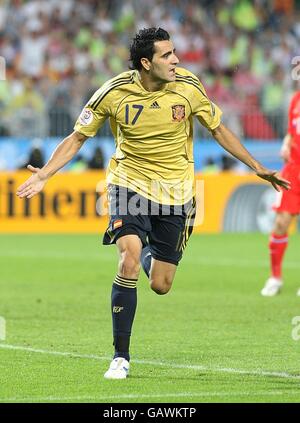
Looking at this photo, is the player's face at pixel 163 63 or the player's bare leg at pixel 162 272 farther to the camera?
the player's bare leg at pixel 162 272

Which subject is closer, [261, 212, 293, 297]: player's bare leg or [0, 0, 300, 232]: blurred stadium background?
[261, 212, 293, 297]: player's bare leg

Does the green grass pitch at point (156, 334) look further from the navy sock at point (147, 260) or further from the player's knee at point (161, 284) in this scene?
the navy sock at point (147, 260)

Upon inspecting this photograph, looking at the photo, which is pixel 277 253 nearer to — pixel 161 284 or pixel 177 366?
pixel 161 284

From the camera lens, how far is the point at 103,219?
2205cm

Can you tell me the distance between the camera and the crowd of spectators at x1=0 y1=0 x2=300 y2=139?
77.6 ft

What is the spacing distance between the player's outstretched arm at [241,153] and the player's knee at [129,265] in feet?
3.74

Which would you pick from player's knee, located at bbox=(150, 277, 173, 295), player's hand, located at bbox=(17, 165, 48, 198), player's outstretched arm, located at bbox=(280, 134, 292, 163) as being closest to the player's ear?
player's hand, located at bbox=(17, 165, 48, 198)

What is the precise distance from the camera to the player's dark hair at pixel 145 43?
7.96m

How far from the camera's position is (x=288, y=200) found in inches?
511

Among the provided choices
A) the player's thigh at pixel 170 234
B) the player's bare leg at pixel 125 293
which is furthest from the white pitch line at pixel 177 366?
the player's thigh at pixel 170 234

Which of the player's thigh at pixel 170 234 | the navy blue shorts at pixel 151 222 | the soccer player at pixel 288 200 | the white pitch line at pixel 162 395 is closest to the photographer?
the white pitch line at pixel 162 395

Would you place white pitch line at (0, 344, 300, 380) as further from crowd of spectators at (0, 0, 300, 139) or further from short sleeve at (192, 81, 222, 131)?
crowd of spectators at (0, 0, 300, 139)

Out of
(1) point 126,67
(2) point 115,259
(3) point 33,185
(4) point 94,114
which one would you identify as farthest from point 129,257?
(1) point 126,67

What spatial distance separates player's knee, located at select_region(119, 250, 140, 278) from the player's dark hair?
4.45 feet
